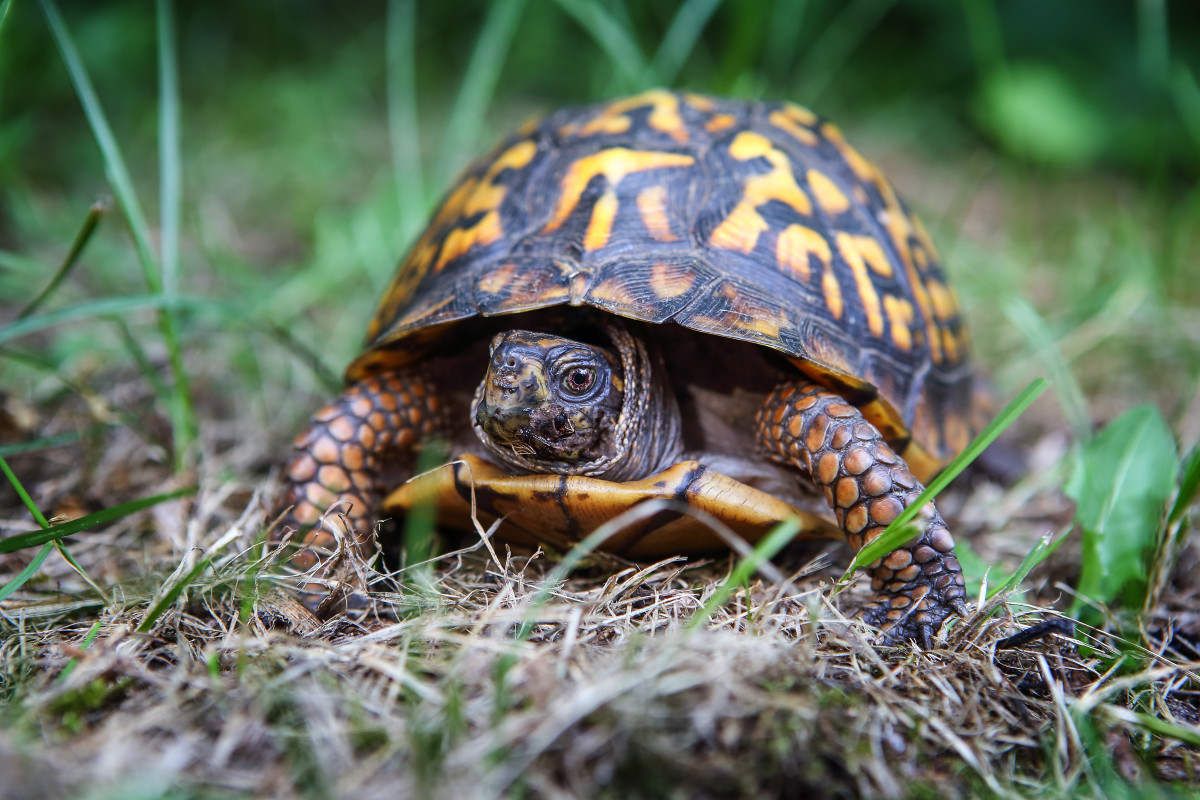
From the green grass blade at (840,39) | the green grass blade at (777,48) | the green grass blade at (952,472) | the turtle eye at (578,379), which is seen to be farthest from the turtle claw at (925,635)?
the green grass blade at (840,39)

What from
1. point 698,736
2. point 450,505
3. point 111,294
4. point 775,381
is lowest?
point 698,736

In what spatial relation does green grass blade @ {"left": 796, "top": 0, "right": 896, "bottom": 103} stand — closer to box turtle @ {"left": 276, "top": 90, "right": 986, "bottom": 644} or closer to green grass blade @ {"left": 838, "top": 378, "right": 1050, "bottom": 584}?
box turtle @ {"left": 276, "top": 90, "right": 986, "bottom": 644}

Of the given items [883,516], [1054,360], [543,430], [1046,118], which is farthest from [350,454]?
[1046,118]

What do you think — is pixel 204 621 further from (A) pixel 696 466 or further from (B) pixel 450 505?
(A) pixel 696 466

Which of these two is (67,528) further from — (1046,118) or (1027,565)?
(1046,118)

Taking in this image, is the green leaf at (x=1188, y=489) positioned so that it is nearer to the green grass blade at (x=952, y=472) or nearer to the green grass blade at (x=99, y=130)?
the green grass blade at (x=952, y=472)

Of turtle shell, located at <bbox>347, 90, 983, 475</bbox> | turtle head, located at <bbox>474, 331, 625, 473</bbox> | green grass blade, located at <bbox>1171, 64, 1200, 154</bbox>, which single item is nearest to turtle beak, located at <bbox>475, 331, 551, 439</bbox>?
turtle head, located at <bbox>474, 331, 625, 473</bbox>

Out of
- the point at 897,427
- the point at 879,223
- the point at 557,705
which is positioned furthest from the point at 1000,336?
the point at 557,705
